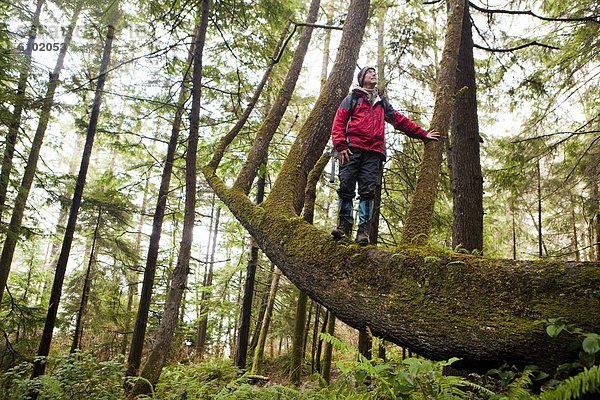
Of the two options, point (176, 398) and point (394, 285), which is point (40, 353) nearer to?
point (176, 398)

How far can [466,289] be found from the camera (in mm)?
2141

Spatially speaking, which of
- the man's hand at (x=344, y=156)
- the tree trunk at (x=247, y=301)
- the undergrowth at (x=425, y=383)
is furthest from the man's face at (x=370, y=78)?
the tree trunk at (x=247, y=301)

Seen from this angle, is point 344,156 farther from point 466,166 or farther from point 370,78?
point 466,166

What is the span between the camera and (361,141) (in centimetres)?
399

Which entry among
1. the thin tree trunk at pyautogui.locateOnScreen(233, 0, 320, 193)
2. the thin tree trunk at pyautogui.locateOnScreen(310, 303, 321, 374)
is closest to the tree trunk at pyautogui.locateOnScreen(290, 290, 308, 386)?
the thin tree trunk at pyautogui.locateOnScreen(310, 303, 321, 374)

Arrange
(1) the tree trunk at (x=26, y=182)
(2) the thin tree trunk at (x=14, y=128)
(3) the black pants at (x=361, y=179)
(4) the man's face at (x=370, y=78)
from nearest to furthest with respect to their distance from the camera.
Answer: (3) the black pants at (x=361, y=179) < (4) the man's face at (x=370, y=78) < (2) the thin tree trunk at (x=14, y=128) < (1) the tree trunk at (x=26, y=182)

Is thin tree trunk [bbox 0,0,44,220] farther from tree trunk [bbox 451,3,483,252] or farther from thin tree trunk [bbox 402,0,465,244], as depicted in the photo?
tree trunk [bbox 451,3,483,252]

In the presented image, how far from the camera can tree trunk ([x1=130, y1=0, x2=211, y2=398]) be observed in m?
5.56

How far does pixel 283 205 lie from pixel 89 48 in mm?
12601

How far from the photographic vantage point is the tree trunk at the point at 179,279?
5562mm

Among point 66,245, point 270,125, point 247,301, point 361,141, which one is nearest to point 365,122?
point 361,141

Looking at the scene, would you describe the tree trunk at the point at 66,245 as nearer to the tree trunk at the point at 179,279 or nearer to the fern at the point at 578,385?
the tree trunk at the point at 179,279

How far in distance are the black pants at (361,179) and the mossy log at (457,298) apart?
1044 millimetres

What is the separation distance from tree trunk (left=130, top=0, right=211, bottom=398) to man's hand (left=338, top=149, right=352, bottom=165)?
341 centimetres
